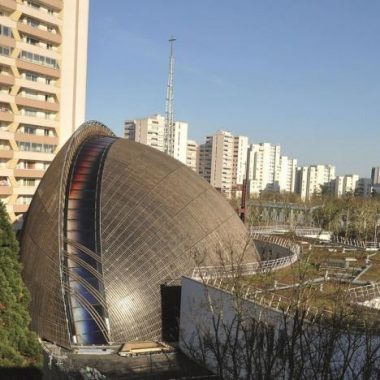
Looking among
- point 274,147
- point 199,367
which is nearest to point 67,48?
point 199,367

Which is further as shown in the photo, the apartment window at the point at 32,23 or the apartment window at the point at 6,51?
the apartment window at the point at 32,23

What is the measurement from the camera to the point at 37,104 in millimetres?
42125

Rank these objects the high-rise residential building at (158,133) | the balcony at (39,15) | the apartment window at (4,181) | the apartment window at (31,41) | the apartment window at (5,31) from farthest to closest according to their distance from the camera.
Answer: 1. the high-rise residential building at (158,133)
2. the apartment window at (31,41)
3. the balcony at (39,15)
4. the apartment window at (4,181)
5. the apartment window at (5,31)

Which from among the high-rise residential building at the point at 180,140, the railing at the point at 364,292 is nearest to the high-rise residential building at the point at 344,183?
the high-rise residential building at the point at 180,140

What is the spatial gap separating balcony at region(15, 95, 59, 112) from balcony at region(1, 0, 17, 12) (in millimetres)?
7423

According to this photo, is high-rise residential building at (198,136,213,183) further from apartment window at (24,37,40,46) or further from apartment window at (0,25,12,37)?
apartment window at (0,25,12,37)

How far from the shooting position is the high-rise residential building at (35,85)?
131ft

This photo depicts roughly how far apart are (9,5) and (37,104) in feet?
28.2

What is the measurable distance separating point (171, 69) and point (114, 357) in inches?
2457

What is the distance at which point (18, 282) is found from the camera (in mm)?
19891

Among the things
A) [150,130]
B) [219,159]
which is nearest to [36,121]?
[150,130]

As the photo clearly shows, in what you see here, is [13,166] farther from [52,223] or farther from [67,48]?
[52,223]

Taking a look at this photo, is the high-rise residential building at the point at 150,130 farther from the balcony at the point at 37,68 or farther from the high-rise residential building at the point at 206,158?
the balcony at the point at 37,68

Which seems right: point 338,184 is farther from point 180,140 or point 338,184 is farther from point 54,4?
point 54,4
